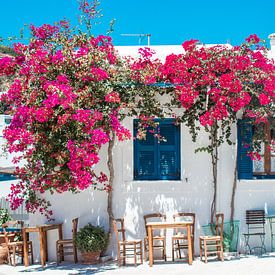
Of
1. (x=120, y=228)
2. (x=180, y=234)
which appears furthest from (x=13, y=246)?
(x=180, y=234)

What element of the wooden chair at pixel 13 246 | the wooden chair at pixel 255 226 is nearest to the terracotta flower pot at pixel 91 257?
the wooden chair at pixel 13 246

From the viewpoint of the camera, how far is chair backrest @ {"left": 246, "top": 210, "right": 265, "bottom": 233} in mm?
13703

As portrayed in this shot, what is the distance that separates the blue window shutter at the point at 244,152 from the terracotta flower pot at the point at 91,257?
3.76 meters

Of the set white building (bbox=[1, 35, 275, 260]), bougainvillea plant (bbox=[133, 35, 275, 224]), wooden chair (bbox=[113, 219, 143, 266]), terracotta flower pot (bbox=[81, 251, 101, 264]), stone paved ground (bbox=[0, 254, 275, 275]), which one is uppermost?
bougainvillea plant (bbox=[133, 35, 275, 224])

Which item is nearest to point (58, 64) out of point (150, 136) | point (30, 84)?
point (30, 84)

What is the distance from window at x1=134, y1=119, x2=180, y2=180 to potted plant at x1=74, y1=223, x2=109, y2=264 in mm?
1574

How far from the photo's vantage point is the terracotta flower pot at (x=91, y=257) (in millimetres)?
13297

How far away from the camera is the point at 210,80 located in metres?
12.7

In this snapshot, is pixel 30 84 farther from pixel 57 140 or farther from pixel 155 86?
pixel 155 86

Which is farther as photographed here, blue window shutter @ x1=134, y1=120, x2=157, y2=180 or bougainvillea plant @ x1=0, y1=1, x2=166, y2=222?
blue window shutter @ x1=134, y1=120, x2=157, y2=180

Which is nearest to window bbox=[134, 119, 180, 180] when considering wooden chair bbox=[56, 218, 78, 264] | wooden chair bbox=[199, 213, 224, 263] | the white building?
the white building

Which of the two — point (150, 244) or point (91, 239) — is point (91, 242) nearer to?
point (91, 239)

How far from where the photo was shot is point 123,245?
13.0 meters

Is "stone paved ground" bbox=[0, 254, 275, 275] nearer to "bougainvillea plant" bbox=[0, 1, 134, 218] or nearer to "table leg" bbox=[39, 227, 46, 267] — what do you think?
"table leg" bbox=[39, 227, 46, 267]
